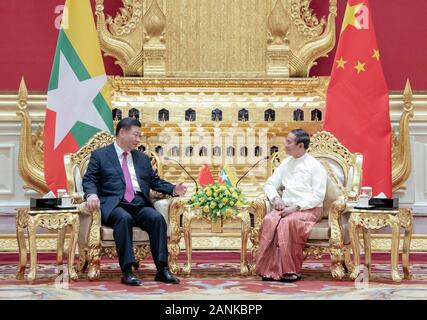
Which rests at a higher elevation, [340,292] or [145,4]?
[145,4]

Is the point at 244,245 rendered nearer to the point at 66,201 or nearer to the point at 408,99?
the point at 66,201

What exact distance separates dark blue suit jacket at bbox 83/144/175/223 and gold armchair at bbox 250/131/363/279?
30.5 inches

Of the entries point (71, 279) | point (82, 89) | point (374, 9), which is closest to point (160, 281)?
point (71, 279)

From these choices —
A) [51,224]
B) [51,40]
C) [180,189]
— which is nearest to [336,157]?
[180,189]

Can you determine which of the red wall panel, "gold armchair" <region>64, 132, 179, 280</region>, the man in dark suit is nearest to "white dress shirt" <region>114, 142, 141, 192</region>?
the man in dark suit

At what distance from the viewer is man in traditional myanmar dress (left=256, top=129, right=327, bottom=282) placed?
18.6 ft

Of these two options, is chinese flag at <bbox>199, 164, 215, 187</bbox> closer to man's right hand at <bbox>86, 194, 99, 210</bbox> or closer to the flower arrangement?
the flower arrangement

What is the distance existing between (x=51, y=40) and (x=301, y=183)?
150 inches

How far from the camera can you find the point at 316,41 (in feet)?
28.1

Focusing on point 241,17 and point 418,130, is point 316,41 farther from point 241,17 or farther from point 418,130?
point 418,130

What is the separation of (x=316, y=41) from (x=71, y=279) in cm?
411

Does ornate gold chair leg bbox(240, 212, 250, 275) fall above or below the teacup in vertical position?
below

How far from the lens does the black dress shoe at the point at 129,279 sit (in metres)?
5.34

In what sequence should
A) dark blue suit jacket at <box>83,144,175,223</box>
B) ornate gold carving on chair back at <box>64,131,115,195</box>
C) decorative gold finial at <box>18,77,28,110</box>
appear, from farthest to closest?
decorative gold finial at <box>18,77,28,110</box> < ornate gold carving on chair back at <box>64,131,115,195</box> < dark blue suit jacket at <box>83,144,175,223</box>
